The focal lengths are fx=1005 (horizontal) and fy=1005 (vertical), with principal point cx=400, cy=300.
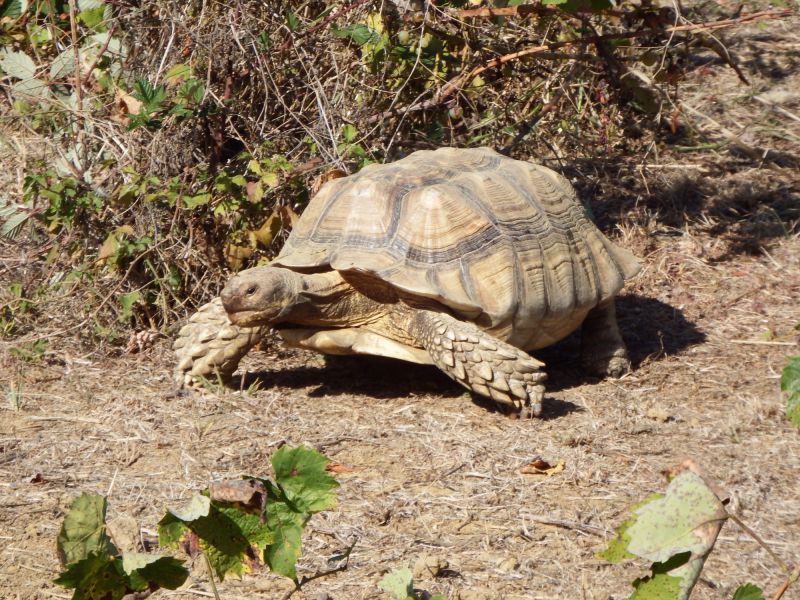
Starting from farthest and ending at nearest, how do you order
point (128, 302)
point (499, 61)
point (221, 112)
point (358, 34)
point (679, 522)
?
point (499, 61), point (221, 112), point (358, 34), point (128, 302), point (679, 522)

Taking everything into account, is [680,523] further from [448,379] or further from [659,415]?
[448,379]

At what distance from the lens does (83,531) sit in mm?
1863

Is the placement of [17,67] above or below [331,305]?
above

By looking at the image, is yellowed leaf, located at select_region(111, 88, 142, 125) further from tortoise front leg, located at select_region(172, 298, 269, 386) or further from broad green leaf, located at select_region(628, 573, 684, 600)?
broad green leaf, located at select_region(628, 573, 684, 600)

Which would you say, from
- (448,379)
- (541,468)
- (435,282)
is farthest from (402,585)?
(448,379)

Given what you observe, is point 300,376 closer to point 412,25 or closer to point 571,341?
point 571,341

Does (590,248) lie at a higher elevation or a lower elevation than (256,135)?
lower

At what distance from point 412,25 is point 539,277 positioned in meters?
1.89

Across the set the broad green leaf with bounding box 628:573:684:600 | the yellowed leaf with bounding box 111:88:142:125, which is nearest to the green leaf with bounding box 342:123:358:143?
the yellowed leaf with bounding box 111:88:142:125

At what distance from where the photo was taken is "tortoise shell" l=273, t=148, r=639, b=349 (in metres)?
4.12

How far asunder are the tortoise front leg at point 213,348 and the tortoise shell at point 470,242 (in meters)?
0.35

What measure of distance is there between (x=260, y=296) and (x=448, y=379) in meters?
1.02

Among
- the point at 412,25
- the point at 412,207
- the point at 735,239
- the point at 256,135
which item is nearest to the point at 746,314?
the point at 735,239

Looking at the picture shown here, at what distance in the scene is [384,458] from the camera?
11.6ft
